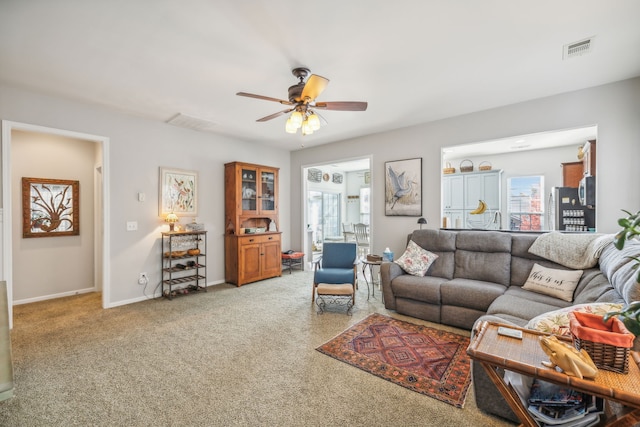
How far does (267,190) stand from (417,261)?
3.15m

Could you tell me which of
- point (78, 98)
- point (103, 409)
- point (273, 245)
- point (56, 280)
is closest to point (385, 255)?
point (273, 245)

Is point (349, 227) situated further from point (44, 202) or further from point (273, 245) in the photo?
point (44, 202)

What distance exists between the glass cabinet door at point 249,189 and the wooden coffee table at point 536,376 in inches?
171

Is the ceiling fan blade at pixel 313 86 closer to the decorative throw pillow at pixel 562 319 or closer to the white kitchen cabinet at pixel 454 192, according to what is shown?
the decorative throw pillow at pixel 562 319

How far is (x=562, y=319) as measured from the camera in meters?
1.72

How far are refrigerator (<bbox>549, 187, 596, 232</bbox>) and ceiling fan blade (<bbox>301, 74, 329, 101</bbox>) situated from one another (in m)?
3.67

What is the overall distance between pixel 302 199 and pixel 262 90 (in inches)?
125

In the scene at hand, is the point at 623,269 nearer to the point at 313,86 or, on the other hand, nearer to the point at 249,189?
the point at 313,86

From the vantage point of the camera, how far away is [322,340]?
2893 mm

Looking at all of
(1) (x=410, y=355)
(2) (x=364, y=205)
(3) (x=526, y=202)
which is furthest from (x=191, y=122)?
(3) (x=526, y=202)

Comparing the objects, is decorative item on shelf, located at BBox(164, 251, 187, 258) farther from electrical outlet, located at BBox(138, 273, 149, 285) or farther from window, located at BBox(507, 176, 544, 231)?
window, located at BBox(507, 176, 544, 231)

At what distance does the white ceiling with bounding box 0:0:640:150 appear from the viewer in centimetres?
201

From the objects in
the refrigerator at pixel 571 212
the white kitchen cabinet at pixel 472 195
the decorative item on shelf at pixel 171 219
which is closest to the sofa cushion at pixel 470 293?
the refrigerator at pixel 571 212

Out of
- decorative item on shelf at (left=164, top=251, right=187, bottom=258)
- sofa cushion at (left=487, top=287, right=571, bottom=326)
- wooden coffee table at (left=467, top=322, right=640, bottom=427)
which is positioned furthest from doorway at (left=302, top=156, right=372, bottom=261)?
wooden coffee table at (left=467, top=322, right=640, bottom=427)
